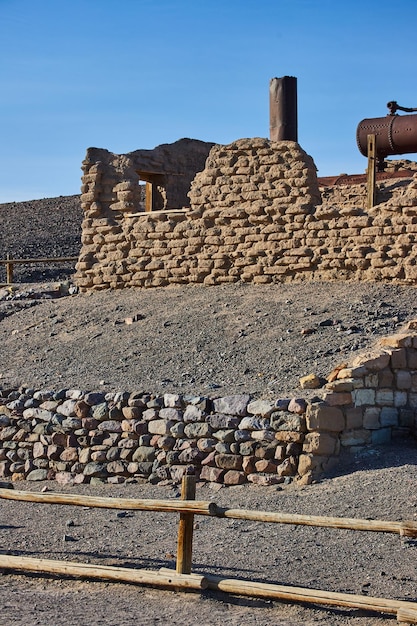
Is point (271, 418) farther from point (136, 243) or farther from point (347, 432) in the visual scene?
point (136, 243)

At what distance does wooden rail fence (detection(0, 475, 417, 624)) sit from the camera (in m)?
6.11

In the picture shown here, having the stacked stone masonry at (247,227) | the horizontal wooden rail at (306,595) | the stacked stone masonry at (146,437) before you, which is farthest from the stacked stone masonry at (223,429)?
the horizontal wooden rail at (306,595)

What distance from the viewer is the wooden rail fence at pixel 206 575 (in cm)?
611

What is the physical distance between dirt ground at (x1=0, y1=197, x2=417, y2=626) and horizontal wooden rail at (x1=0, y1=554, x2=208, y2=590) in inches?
3.8

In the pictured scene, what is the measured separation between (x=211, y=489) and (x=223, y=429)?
0.64 m

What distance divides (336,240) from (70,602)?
7.86 metres

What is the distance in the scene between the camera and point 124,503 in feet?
23.9

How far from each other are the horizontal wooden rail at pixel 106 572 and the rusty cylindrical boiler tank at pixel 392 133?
10.4 metres

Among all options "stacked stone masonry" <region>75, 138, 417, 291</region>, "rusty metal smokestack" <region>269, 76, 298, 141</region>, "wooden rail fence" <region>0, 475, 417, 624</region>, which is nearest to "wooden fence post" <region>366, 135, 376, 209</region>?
"stacked stone masonry" <region>75, 138, 417, 291</region>

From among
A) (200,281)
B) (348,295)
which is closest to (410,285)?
(348,295)

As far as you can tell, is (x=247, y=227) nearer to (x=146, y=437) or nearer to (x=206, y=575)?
(x=146, y=437)

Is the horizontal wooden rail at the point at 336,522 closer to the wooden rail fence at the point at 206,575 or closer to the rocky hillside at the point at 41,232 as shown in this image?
the wooden rail fence at the point at 206,575

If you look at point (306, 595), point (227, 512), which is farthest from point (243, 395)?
point (306, 595)

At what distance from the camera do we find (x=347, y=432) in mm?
9586
